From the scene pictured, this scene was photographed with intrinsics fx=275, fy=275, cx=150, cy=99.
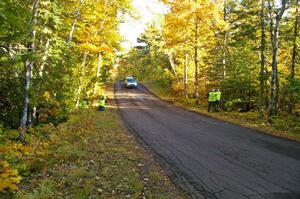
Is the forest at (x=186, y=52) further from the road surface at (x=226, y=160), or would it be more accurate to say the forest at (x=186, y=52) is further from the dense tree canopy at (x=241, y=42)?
the road surface at (x=226, y=160)

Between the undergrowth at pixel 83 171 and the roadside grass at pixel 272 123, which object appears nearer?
the undergrowth at pixel 83 171

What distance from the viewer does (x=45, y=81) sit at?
15.2 meters

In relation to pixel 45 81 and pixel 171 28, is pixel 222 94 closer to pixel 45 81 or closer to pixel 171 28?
pixel 171 28

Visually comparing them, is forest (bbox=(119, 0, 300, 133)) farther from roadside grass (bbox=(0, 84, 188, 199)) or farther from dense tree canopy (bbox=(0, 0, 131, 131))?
roadside grass (bbox=(0, 84, 188, 199))

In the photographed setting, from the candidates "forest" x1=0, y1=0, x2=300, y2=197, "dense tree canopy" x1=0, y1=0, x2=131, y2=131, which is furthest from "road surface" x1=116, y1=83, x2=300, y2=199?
"dense tree canopy" x1=0, y1=0, x2=131, y2=131

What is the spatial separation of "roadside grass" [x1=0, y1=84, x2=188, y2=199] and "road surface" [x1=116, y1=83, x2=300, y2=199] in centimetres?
60

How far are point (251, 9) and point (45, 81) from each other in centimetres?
1387

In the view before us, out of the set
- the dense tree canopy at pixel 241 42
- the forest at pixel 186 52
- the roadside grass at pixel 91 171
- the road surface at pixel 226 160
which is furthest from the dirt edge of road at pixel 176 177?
the dense tree canopy at pixel 241 42

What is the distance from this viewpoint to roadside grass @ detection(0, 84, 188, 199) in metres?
6.39

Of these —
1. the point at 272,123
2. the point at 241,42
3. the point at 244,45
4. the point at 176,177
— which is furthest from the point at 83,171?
the point at 244,45

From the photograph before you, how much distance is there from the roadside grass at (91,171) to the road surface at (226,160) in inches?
23.8

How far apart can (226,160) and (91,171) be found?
414cm

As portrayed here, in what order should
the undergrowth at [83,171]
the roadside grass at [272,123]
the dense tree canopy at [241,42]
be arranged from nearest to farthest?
the undergrowth at [83,171] < the roadside grass at [272,123] < the dense tree canopy at [241,42]

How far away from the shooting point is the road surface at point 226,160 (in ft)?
21.3
